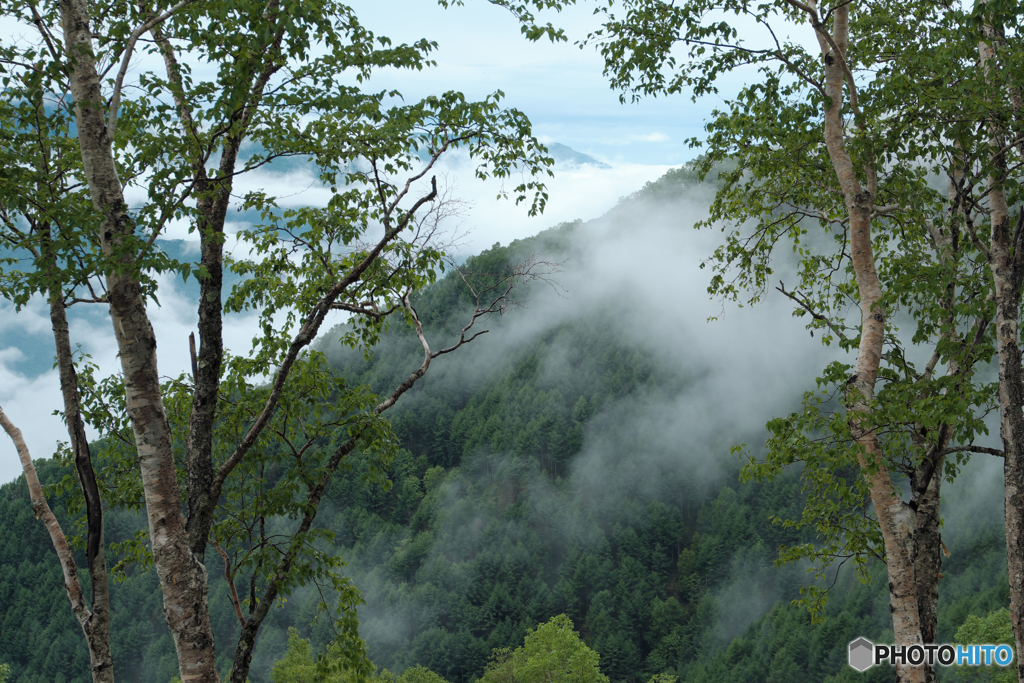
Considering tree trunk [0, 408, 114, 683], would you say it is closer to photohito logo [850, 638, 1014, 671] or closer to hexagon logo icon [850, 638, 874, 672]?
photohito logo [850, 638, 1014, 671]

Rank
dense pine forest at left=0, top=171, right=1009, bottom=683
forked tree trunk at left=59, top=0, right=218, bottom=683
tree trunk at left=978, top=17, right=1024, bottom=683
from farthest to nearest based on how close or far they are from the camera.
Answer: dense pine forest at left=0, top=171, right=1009, bottom=683, tree trunk at left=978, top=17, right=1024, bottom=683, forked tree trunk at left=59, top=0, right=218, bottom=683

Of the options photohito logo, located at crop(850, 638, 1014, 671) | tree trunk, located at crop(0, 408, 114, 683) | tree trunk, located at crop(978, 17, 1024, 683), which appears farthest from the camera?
tree trunk, located at crop(978, 17, 1024, 683)

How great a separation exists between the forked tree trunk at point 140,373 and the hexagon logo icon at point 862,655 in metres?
7.20

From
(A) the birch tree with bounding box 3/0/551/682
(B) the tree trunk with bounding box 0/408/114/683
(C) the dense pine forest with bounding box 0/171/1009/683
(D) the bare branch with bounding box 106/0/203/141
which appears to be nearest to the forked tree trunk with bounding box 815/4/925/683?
(A) the birch tree with bounding box 3/0/551/682

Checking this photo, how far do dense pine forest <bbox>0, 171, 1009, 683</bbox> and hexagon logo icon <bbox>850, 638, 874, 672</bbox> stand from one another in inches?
1390

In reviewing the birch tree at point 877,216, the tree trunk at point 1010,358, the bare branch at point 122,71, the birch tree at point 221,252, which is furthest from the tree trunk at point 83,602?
the tree trunk at point 1010,358

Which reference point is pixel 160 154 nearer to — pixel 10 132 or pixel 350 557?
pixel 10 132

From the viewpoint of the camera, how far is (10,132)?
632cm

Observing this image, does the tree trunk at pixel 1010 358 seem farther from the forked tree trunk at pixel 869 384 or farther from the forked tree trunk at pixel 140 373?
the forked tree trunk at pixel 140 373

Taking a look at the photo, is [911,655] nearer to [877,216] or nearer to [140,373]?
[877,216]

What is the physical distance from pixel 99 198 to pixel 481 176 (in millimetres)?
3541

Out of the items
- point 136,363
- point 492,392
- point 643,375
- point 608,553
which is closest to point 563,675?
point 136,363

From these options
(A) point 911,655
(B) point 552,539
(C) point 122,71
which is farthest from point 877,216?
(B) point 552,539

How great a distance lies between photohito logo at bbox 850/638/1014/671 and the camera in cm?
627
